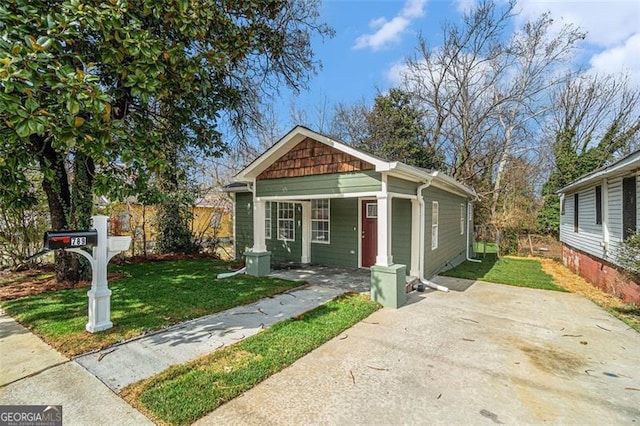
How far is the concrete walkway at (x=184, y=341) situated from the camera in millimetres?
3199

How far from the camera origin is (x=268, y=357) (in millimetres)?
3555

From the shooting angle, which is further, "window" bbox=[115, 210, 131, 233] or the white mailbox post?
"window" bbox=[115, 210, 131, 233]

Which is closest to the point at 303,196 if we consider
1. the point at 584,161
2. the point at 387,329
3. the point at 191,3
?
the point at 387,329

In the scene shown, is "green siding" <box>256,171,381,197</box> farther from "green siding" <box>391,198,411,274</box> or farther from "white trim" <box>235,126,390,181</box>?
"green siding" <box>391,198,411,274</box>

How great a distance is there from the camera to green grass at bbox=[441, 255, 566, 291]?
824 centimetres

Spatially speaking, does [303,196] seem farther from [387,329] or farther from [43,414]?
[43,414]

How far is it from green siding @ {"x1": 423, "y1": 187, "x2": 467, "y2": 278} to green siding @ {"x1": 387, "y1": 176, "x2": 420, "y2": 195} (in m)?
0.82

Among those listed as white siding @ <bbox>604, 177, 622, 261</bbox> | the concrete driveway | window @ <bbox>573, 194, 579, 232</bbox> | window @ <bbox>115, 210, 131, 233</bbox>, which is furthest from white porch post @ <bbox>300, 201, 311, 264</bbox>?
window @ <bbox>573, 194, 579, 232</bbox>

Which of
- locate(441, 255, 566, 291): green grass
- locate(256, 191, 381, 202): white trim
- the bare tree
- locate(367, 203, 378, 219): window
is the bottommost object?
locate(441, 255, 566, 291): green grass

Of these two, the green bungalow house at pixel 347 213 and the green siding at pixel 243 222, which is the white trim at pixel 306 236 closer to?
the green bungalow house at pixel 347 213

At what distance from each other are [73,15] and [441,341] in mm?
6212

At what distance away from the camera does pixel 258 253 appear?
25.7ft

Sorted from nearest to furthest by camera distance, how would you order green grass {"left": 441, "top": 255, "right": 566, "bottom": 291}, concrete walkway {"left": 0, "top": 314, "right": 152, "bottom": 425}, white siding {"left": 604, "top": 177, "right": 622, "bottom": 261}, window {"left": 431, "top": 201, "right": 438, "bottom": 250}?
concrete walkway {"left": 0, "top": 314, "right": 152, "bottom": 425} < white siding {"left": 604, "top": 177, "right": 622, "bottom": 261} < green grass {"left": 441, "top": 255, "right": 566, "bottom": 291} < window {"left": 431, "top": 201, "right": 438, "bottom": 250}

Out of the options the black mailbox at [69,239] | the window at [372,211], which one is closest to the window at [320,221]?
the window at [372,211]
